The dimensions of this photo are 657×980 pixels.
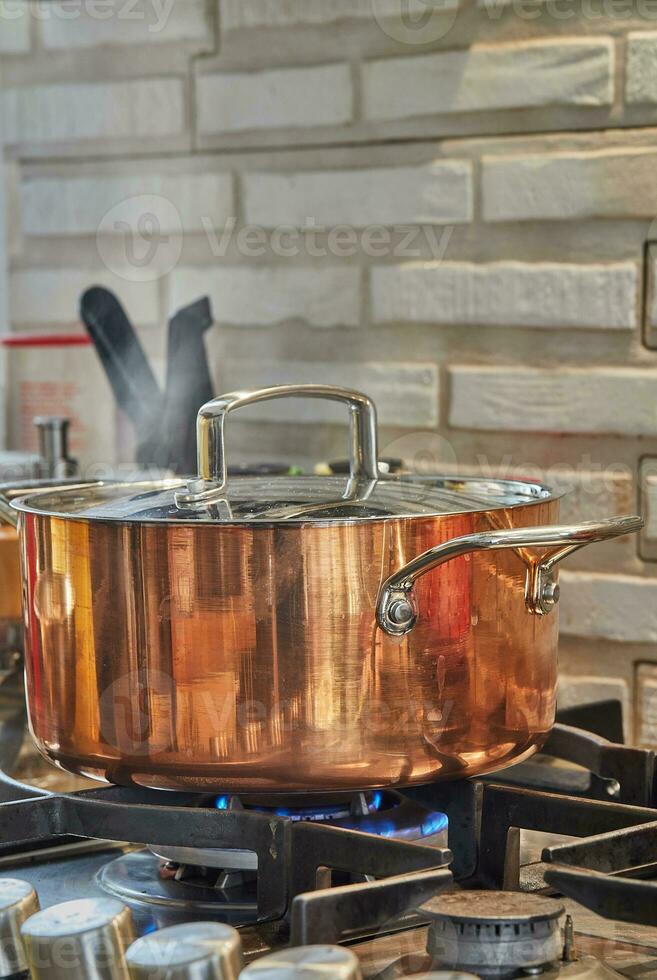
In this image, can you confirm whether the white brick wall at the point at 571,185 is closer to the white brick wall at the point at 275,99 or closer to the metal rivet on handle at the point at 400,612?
the white brick wall at the point at 275,99

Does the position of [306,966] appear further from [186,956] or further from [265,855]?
[265,855]

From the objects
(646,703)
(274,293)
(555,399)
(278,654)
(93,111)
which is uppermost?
(93,111)

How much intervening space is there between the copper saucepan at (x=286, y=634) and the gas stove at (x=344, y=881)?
0.03 metres

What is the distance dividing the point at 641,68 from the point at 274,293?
1.45ft

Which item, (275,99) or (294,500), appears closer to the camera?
(294,500)

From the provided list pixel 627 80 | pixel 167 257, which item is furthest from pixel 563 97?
pixel 167 257

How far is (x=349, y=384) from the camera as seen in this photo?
50.4 inches

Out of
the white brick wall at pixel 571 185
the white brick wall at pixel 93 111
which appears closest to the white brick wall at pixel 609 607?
the white brick wall at pixel 571 185

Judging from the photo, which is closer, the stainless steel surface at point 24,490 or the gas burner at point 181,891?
the gas burner at point 181,891

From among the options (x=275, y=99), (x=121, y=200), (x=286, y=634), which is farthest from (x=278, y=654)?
(x=121, y=200)

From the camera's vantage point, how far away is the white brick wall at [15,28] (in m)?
Answer: 1.50

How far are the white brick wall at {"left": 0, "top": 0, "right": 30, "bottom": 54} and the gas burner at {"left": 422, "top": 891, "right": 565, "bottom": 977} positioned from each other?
1.26m

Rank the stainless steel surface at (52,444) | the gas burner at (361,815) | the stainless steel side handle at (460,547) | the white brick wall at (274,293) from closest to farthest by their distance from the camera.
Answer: the stainless steel side handle at (460,547)
the gas burner at (361,815)
the stainless steel surface at (52,444)
the white brick wall at (274,293)

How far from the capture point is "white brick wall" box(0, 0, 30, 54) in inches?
59.2
